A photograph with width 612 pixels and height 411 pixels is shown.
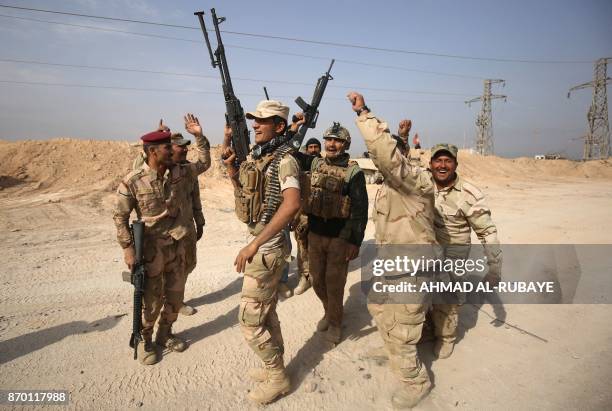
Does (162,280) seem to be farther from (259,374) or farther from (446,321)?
(446,321)

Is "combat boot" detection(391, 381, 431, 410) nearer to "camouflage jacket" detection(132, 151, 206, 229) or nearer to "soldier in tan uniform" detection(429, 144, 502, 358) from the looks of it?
"soldier in tan uniform" detection(429, 144, 502, 358)

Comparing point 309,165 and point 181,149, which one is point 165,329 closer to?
point 181,149

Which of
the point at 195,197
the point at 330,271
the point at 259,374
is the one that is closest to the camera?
the point at 259,374

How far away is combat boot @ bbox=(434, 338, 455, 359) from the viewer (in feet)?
9.97

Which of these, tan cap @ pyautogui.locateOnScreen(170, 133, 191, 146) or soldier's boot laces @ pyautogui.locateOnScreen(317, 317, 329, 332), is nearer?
soldier's boot laces @ pyautogui.locateOnScreen(317, 317, 329, 332)

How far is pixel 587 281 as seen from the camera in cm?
449

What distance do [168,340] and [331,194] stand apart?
226 cm

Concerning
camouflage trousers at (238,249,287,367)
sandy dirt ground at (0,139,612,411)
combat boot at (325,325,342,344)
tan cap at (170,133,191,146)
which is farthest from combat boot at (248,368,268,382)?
tan cap at (170,133,191,146)

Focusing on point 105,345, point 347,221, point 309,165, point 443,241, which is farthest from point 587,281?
point 105,345

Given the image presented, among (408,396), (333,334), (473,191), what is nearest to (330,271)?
(333,334)

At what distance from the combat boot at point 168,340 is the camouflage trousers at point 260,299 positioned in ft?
3.93

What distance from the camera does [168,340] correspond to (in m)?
3.16

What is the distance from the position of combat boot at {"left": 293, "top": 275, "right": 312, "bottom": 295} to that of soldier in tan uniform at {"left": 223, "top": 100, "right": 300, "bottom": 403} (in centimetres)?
200

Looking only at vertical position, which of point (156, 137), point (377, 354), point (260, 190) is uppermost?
point (156, 137)
